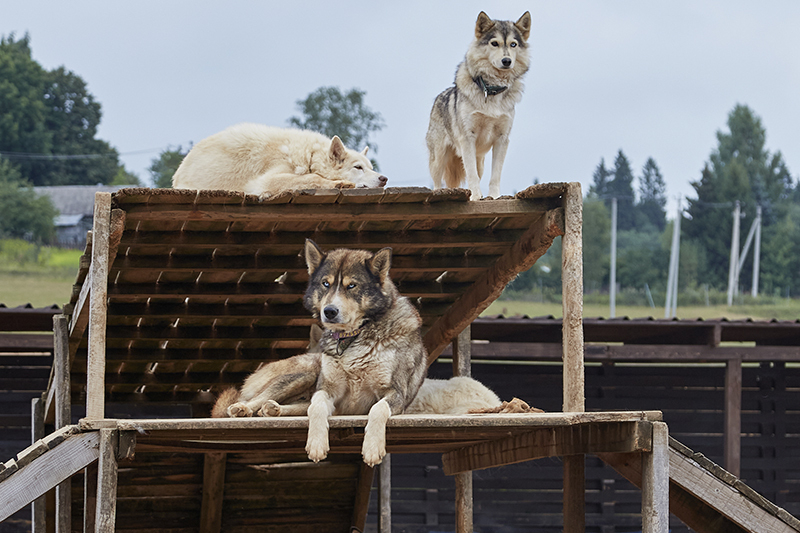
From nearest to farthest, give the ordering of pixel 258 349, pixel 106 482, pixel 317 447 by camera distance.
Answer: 1. pixel 317 447
2. pixel 106 482
3. pixel 258 349

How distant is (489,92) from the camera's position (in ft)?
24.3

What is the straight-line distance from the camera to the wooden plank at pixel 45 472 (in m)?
5.12

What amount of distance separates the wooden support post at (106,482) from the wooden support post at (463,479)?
14.3ft

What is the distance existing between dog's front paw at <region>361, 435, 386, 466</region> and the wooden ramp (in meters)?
0.17

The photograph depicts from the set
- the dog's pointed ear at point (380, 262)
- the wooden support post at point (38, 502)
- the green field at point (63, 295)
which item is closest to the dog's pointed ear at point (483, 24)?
the dog's pointed ear at point (380, 262)

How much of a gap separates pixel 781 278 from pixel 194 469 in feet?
184

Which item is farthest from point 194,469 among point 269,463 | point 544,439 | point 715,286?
point 715,286

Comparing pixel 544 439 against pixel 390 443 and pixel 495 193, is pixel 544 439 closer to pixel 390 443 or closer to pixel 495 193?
pixel 390 443

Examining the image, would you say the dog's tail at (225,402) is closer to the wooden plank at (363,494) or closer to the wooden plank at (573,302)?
the wooden plank at (573,302)

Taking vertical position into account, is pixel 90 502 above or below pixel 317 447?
below

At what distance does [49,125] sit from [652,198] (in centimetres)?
5464

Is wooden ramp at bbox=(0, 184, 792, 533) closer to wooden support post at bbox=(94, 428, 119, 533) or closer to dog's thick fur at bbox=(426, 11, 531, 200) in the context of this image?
wooden support post at bbox=(94, 428, 119, 533)

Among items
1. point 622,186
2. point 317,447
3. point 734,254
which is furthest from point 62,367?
point 622,186

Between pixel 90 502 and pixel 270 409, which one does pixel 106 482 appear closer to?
pixel 270 409
